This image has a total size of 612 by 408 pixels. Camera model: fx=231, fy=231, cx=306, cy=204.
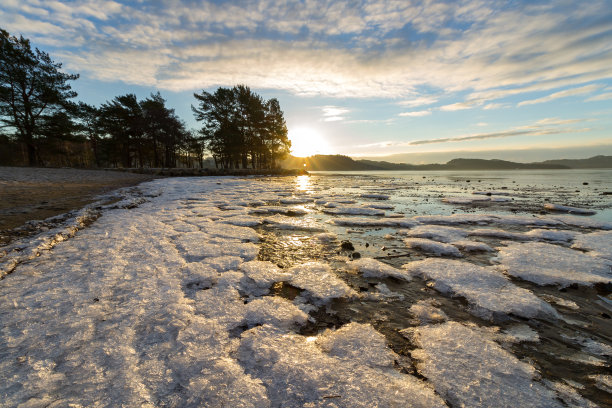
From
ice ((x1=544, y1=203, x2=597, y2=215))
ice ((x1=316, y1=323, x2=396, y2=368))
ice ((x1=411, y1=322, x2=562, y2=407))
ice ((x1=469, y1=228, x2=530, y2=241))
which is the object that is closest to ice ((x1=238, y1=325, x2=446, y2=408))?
ice ((x1=316, y1=323, x2=396, y2=368))

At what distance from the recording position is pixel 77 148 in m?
49.3

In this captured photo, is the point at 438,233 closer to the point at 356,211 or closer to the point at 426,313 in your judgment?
the point at 356,211

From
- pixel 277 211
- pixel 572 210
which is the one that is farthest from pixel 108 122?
pixel 572 210

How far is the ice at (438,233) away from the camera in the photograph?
5234 mm

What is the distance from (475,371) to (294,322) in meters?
1.53

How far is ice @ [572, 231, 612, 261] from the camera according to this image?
14.2 ft

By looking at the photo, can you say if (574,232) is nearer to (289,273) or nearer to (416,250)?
(416,250)

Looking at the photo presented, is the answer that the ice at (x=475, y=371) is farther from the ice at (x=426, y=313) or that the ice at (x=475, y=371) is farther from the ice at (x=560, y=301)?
the ice at (x=560, y=301)

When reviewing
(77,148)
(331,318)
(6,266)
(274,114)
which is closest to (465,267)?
(331,318)

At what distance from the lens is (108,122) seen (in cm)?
3638

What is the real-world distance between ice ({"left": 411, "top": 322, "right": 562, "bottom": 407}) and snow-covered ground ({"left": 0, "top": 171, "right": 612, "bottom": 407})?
11mm

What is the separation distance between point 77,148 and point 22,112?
30690 mm

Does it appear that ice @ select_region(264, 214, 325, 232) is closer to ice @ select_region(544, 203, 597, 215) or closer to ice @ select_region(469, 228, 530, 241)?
ice @ select_region(469, 228, 530, 241)

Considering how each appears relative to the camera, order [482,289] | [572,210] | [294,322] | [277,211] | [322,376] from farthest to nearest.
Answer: [572,210]
[277,211]
[482,289]
[294,322]
[322,376]
